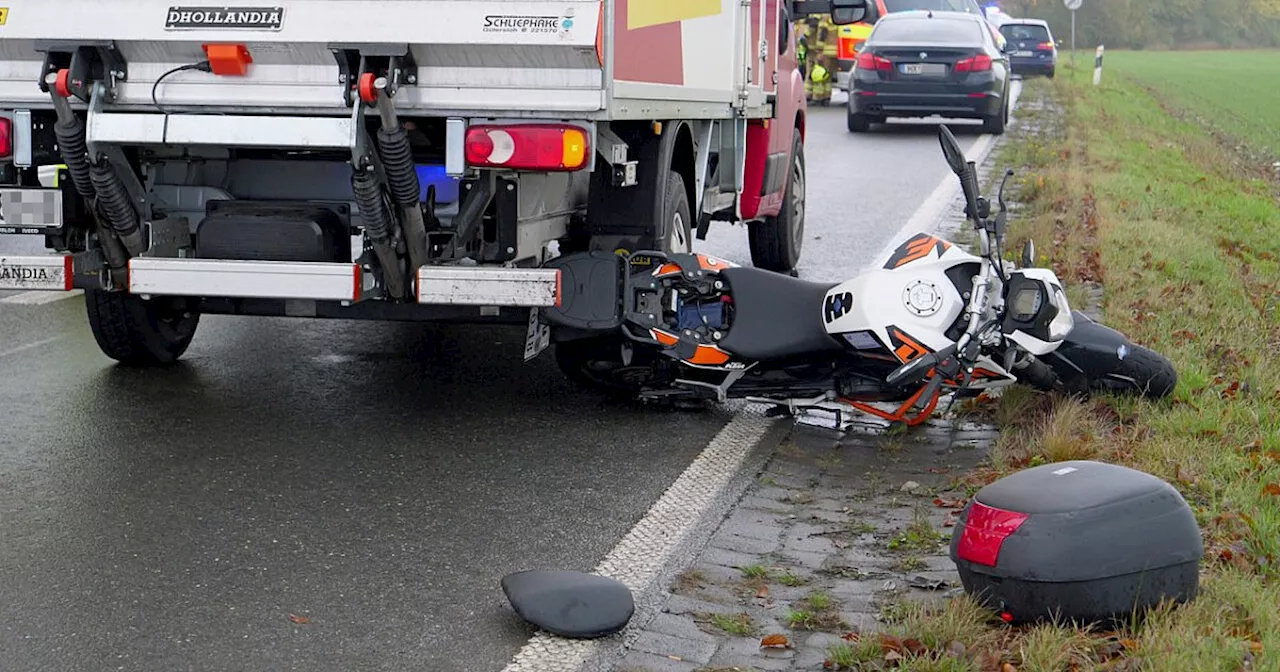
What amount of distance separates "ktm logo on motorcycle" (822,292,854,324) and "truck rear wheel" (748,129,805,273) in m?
4.12

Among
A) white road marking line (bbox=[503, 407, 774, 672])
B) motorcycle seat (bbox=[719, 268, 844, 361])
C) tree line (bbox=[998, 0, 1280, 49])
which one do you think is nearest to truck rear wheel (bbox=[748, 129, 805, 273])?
white road marking line (bbox=[503, 407, 774, 672])

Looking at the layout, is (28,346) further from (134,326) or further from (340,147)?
(340,147)

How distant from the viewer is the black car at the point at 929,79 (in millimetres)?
22281

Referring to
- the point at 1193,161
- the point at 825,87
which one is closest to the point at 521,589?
the point at 1193,161

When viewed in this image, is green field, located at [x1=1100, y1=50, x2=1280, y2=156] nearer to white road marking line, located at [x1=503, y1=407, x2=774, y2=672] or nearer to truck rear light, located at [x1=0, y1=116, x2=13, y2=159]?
white road marking line, located at [x1=503, y1=407, x2=774, y2=672]

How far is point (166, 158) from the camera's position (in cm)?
640

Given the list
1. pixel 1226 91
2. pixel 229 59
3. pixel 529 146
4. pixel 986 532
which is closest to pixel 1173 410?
pixel 986 532

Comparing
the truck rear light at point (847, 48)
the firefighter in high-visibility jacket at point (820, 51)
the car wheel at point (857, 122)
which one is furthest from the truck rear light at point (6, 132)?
the truck rear light at point (847, 48)

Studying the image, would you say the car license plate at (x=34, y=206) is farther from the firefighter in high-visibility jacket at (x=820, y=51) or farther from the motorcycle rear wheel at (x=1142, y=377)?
the firefighter in high-visibility jacket at (x=820, y=51)

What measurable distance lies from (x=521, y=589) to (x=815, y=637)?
0.77 meters

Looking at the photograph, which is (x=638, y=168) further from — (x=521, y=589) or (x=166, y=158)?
(x=521, y=589)

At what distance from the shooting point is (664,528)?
5.24 m

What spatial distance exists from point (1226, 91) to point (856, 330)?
40901 millimetres

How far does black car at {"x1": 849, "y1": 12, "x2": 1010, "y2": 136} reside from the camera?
73.1ft
